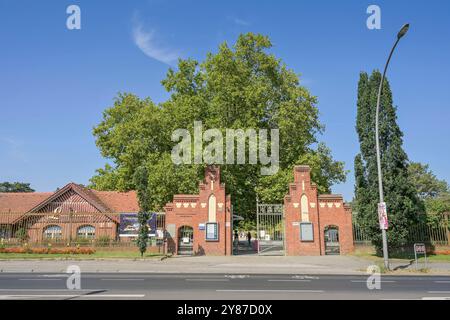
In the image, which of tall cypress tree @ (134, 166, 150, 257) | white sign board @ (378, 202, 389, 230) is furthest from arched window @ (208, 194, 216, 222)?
white sign board @ (378, 202, 389, 230)

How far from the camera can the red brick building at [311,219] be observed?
2770 cm

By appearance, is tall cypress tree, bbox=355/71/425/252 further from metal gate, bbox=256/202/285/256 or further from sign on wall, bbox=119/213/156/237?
sign on wall, bbox=119/213/156/237

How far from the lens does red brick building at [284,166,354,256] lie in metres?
27.7

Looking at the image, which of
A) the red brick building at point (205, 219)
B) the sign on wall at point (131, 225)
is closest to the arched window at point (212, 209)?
the red brick building at point (205, 219)

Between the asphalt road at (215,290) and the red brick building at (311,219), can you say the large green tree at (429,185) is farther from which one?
the asphalt road at (215,290)

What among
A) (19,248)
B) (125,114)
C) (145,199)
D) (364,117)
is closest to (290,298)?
(145,199)

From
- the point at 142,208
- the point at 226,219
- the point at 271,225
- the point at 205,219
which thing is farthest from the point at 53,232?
the point at 271,225

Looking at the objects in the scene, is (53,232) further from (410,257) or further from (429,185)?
(429,185)

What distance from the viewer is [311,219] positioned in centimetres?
2805

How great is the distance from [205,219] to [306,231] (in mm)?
7525

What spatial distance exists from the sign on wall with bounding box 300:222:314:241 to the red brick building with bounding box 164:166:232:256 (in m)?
5.31
